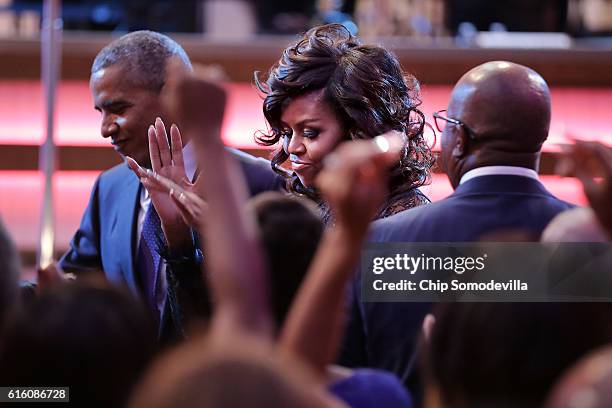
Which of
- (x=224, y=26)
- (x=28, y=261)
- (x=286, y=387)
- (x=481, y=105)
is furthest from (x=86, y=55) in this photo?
(x=286, y=387)

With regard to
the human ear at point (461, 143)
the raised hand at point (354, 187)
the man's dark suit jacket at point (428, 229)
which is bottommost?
the man's dark suit jacket at point (428, 229)

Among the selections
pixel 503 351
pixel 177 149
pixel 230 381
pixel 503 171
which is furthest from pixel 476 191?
pixel 230 381

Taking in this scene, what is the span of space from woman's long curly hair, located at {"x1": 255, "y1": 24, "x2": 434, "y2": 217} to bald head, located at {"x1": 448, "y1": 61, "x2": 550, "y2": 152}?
0.26m

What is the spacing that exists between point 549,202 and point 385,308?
1.05 feet

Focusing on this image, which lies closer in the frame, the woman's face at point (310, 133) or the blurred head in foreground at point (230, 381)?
the blurred head in foreground at point (230, 381)

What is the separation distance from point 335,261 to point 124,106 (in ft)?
4.07

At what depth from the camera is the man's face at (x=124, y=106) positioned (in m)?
2.16

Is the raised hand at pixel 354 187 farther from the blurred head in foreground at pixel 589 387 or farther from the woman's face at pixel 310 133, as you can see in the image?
the woman's face at pixel 310 133

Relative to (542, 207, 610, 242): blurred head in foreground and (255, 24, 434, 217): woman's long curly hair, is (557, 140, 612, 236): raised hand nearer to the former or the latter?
(542, 207, 610, 242): blurred head in foreground

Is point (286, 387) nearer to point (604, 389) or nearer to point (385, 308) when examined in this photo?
point (604, 389)

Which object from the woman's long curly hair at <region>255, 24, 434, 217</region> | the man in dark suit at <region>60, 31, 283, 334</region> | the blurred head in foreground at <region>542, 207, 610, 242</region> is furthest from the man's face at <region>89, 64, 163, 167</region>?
the blurred head in foreground at <region>542, 207, 610, 242</region>

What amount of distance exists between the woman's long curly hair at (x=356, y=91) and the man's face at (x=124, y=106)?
0.87 ft

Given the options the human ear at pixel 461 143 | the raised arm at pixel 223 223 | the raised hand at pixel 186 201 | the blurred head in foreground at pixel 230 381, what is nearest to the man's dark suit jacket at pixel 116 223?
the raised hand at pixel 186 201

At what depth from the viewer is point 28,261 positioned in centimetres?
401
